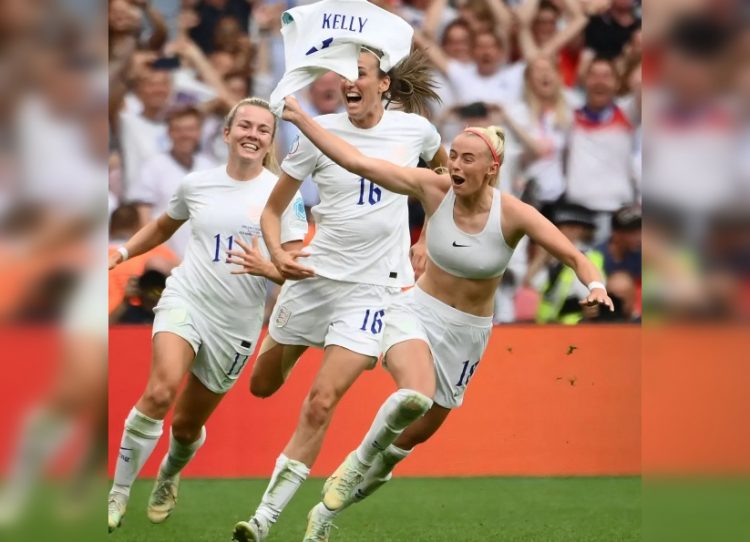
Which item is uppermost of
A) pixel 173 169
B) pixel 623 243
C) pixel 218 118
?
pixel 218 118

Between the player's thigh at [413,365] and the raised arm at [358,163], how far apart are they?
78 cm

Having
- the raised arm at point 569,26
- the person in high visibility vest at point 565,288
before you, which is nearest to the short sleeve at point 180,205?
the person in high visibility vest at point 565,288

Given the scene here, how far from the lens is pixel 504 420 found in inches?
405

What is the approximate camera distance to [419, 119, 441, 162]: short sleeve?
7117 mm

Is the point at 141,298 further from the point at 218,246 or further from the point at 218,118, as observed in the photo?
the point at 218,246

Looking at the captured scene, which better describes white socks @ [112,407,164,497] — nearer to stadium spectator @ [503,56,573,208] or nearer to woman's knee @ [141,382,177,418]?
woman's knee @ [141,382,177,418]

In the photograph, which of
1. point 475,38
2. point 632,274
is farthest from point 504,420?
point 475,38

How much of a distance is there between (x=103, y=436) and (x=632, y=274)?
925 cm

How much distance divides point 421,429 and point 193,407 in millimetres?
1572

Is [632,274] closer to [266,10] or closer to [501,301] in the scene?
[501,301]

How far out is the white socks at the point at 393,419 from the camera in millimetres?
6020

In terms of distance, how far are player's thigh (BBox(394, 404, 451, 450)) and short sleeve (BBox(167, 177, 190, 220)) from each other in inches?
78.0

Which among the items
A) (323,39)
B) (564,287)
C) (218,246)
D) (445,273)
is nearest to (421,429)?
(445,273)

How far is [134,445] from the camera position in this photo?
6910 millimetres
